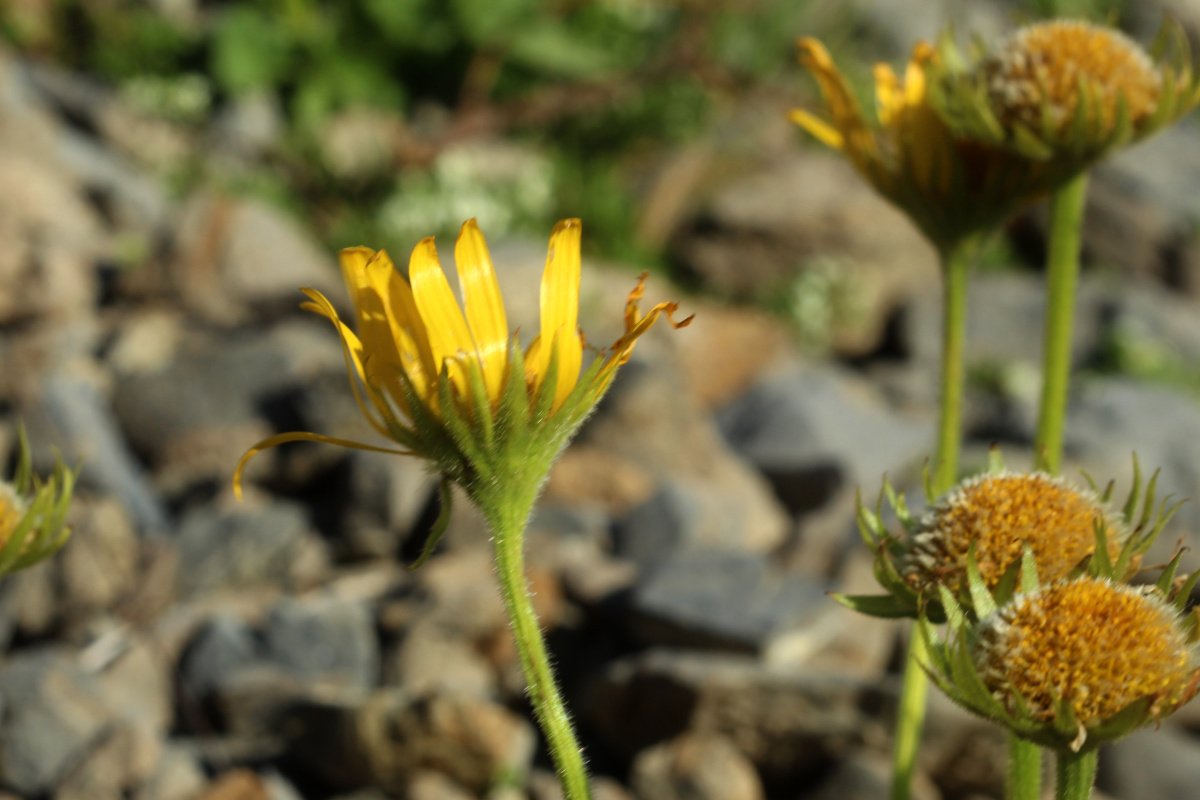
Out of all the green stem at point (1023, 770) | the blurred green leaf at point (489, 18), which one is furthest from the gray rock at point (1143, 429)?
the green stem at point (1023, 770)

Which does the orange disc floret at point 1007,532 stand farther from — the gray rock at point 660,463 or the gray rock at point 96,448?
the gray rock at point 96,448

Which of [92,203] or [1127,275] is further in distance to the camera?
[1127,275]

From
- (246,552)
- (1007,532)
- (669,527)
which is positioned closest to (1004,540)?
(1007,532)

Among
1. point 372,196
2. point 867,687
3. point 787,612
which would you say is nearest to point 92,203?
point 372,196

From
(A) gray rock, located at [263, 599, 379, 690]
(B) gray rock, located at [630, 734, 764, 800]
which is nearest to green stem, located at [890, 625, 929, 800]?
(B) gray rock, located at [630, 734, 764, 800]

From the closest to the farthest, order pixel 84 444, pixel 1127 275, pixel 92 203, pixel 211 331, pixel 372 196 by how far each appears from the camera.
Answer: pixel 84 444, pixel 211 331, pixel 92 203, pixel 372 196, pixel 1127 275

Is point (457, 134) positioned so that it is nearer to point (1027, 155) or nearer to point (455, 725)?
point (455, 725)

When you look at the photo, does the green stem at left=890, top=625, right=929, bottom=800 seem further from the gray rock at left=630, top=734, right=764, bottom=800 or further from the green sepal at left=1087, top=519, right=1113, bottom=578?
the gray rock at left=630, top=734, right=764, bottom=800
